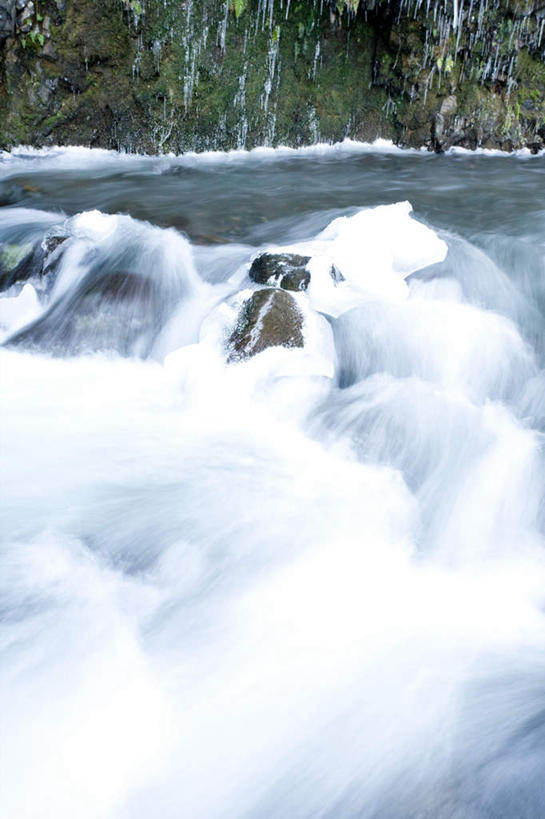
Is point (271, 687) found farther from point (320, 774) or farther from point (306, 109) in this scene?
point (306, 109)

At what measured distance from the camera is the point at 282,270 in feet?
15.6

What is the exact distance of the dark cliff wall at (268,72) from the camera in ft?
28.2

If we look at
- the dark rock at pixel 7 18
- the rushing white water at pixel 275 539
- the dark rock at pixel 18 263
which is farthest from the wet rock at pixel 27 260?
the dark rock at pixel 7 18

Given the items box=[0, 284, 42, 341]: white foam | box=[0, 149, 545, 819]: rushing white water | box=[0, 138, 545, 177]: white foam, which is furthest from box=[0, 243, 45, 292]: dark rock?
box=[0, 138, 545, 177]: white foam

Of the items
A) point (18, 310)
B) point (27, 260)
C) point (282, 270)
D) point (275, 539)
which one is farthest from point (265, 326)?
point (27, 260)

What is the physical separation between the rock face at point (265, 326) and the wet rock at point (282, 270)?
0.45m

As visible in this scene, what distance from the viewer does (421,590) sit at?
2.75 meters

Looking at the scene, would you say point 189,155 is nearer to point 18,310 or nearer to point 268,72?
point 268,72

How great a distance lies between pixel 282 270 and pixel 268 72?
6934 mm

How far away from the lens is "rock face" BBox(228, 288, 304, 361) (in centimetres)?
414

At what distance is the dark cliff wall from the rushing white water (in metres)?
4.64

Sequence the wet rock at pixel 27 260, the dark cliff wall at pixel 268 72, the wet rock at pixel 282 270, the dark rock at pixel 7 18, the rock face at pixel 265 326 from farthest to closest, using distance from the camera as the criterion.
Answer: the dark cliff wall at pixel 268 72
the dark rock at pixel 7 18
the wet rock at pixel 27 260
the wet rock at pixel 282 270
the rock face at pixel 265 326

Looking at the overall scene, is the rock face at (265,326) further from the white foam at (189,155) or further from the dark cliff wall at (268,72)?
the dark cliff wall at (268,72)

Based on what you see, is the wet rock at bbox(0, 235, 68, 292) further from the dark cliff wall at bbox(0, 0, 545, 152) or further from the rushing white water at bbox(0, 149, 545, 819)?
the dark cliff wall at bbox(0, 0, 545, 152)
